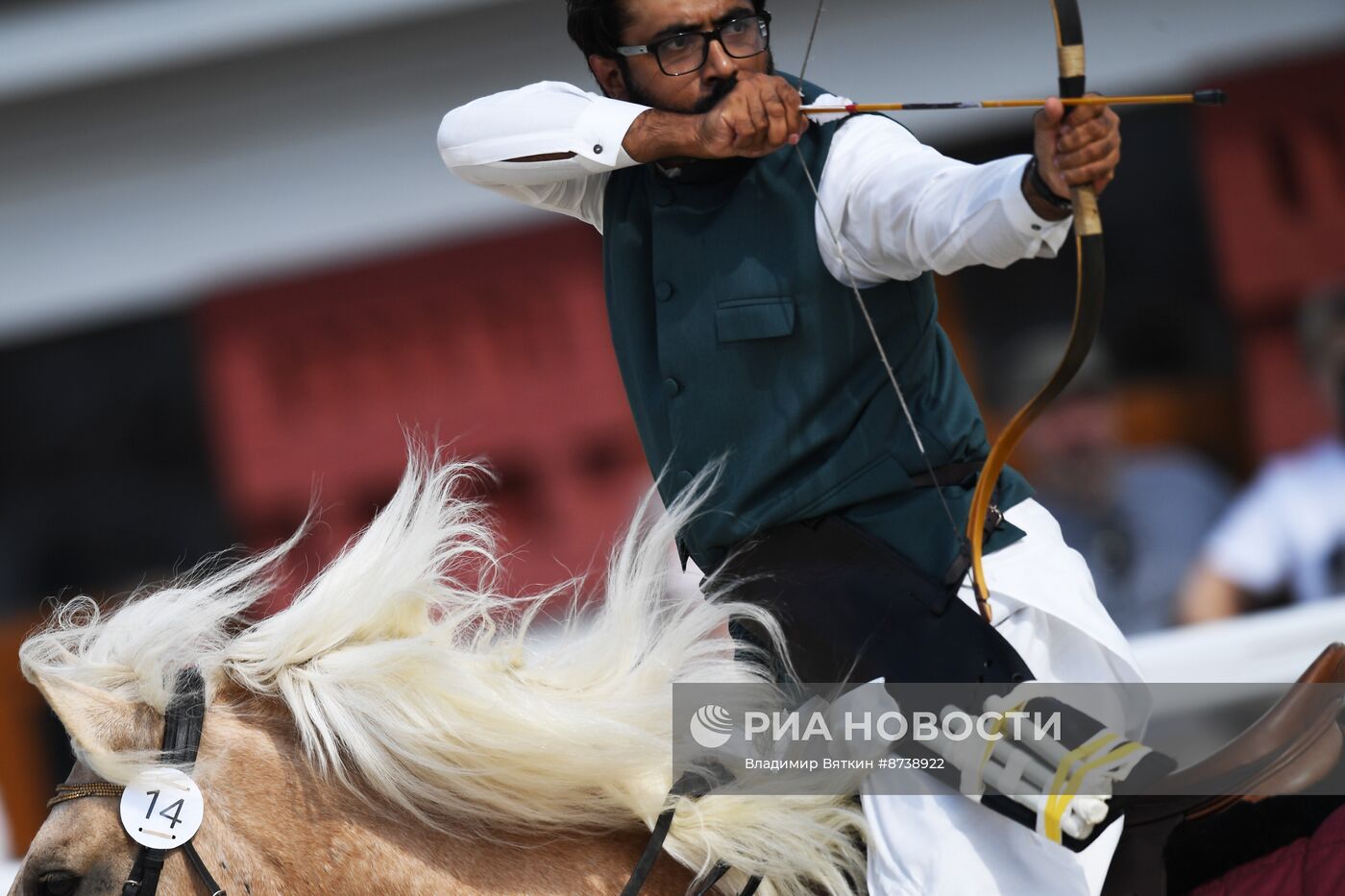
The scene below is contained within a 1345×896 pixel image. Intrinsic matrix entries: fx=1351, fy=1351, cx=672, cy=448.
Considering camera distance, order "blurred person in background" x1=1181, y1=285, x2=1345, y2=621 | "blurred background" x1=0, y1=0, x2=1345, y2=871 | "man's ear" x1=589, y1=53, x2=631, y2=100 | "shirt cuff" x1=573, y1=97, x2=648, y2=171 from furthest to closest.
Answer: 1. "blurred background" x1=0, y1=0, x2=1345, y2=871
2. "blurred person in background" x1=1181, y1=285, x2=1345, y2=621
3. "man's ear" x1=589, y1=53, x2=631, y2=100
4. "shirt cuff" x1=573, y1=97, x2=648, y2=171

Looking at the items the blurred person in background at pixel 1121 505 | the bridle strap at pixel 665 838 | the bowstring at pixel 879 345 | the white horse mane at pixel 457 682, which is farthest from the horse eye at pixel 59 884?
the blurred person in background at pixel 1121 505

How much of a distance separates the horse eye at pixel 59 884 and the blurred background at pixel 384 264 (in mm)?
3861

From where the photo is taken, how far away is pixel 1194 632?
145 inches

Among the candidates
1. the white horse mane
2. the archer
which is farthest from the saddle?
the white horse mane

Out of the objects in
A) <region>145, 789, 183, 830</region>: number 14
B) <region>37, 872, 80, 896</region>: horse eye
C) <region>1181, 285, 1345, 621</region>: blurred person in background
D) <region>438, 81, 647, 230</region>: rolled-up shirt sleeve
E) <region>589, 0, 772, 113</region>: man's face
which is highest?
<region>589, 0, 772, 113</region>: man's face

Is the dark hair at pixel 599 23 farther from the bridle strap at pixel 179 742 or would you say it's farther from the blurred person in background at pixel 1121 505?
the blurred person in background at pixel 1121 505

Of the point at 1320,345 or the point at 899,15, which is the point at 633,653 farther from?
the point at 899,15

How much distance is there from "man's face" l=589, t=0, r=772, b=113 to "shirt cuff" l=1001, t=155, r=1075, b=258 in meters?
0.40

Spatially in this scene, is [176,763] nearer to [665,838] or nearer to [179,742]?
[179,742]

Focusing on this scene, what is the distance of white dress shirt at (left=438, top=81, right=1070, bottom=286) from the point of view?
1.42m

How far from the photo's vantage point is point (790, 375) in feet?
5.37

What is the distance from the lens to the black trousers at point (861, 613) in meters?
1.57

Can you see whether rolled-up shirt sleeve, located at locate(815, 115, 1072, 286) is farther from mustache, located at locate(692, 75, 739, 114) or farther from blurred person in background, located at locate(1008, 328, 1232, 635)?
blurred person in background, located at locate(1008, 328, 1232, 635)

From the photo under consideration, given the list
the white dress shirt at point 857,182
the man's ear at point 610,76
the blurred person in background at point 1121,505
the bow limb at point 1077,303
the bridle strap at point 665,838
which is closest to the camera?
the bow limb at point 1077,303
